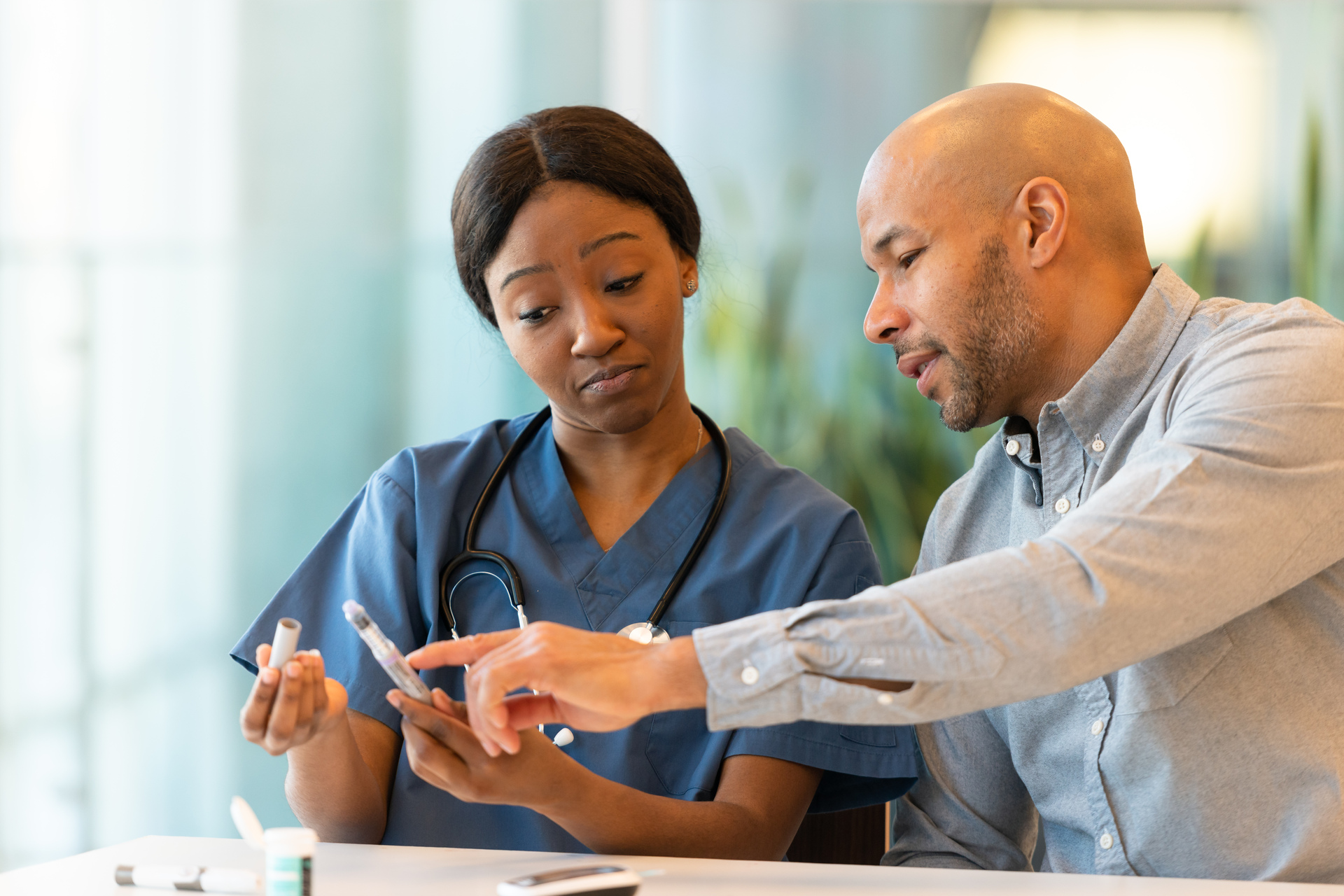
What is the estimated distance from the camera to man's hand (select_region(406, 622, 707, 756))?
Answer: 3.09 feet

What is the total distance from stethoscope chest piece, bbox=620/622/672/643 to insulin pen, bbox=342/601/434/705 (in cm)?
29

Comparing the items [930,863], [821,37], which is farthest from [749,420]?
[930,863]

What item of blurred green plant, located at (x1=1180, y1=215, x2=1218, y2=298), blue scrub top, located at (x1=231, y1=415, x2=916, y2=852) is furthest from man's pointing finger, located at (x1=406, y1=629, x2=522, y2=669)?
blurred green plant, located at (x1=1180, y1=215, x2=1218, y2=298)

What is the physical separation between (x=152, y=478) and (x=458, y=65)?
47.6 inches

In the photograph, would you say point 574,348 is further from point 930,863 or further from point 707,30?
point 707,30

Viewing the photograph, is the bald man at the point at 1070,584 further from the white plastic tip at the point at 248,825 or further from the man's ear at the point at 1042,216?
the white plastic tip at the point at 248,825

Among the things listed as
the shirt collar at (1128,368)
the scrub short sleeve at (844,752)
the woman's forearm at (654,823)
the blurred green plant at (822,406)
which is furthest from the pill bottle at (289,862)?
the blurred green plant at (822,406)

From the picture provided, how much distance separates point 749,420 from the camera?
2549 mm

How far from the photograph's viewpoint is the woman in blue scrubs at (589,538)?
50.4 inches

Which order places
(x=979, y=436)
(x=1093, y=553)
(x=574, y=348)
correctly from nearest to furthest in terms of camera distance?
(x=1093, y=553)
(x=574, y=348)
(x=979, y=436)

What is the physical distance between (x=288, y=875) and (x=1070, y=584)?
2.10 feet

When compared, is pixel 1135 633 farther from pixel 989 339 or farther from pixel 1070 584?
pixel 989 339

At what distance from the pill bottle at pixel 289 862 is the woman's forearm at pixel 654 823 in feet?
1.14

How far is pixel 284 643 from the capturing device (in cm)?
101
